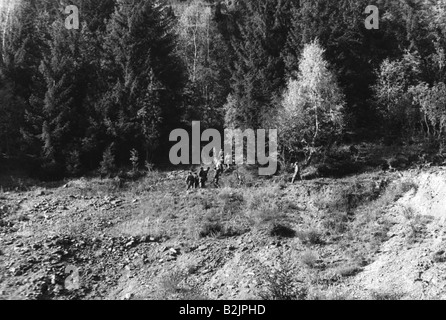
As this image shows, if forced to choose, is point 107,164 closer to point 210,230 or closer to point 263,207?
point 210,230

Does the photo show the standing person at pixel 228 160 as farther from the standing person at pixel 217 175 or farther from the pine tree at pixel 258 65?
the pine tree at pixel 258 65

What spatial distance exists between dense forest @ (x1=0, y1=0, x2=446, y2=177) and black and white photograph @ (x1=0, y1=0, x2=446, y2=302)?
137 millimetres

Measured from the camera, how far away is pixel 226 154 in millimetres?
33719

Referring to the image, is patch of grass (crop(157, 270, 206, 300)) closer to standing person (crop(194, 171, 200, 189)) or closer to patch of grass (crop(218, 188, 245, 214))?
patch of grass (crop(218, 188, 245, 214))

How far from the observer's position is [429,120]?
115ft

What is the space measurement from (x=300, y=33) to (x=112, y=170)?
51.7 ft

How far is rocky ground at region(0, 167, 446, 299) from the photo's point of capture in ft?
69.2

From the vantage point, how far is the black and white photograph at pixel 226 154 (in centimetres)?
2202

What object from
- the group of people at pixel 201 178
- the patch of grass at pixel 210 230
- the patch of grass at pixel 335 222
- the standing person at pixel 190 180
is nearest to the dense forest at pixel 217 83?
the group of people at pixel 201 178

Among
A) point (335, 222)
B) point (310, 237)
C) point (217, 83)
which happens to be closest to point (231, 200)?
point (310, 237)

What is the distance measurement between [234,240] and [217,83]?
697 inches

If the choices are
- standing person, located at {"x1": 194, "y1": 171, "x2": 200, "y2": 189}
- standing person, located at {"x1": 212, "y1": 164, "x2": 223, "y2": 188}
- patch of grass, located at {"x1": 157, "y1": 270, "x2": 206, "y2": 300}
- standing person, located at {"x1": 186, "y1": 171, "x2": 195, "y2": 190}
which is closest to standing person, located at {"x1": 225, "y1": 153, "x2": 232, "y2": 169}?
standing person, located at {"x1": 212, "y1": 164, "x2": 223, "y2": 188}

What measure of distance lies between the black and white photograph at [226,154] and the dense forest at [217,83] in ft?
0.45
